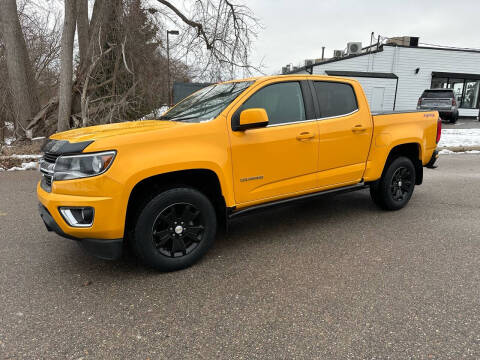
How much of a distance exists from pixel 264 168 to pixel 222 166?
0.50 meters

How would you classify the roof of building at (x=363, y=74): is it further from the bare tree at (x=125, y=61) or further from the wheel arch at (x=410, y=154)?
the wheel arch at (x=410, y=154)

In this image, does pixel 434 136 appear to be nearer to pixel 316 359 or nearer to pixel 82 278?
pixel 316 359

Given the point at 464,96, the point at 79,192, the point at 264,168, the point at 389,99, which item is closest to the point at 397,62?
the point at 389,99

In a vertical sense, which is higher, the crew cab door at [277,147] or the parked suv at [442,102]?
the parked suv at [442,102]

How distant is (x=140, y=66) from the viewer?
1189cm

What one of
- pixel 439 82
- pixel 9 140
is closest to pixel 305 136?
pixel 9 140

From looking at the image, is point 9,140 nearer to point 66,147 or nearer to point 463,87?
point 66,147

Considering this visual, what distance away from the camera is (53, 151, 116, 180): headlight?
8.52 feet

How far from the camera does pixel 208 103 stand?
143 inches

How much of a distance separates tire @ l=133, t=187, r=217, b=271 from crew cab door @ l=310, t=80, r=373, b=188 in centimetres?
154

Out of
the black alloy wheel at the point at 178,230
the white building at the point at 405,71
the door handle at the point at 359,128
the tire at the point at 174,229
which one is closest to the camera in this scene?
the tire at the point at 174,229

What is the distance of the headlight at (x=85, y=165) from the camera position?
8.52 ft

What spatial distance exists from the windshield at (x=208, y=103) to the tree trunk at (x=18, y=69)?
29.6ft

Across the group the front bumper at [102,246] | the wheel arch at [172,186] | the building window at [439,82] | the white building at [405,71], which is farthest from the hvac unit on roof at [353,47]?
the front bumper at [102,246]
